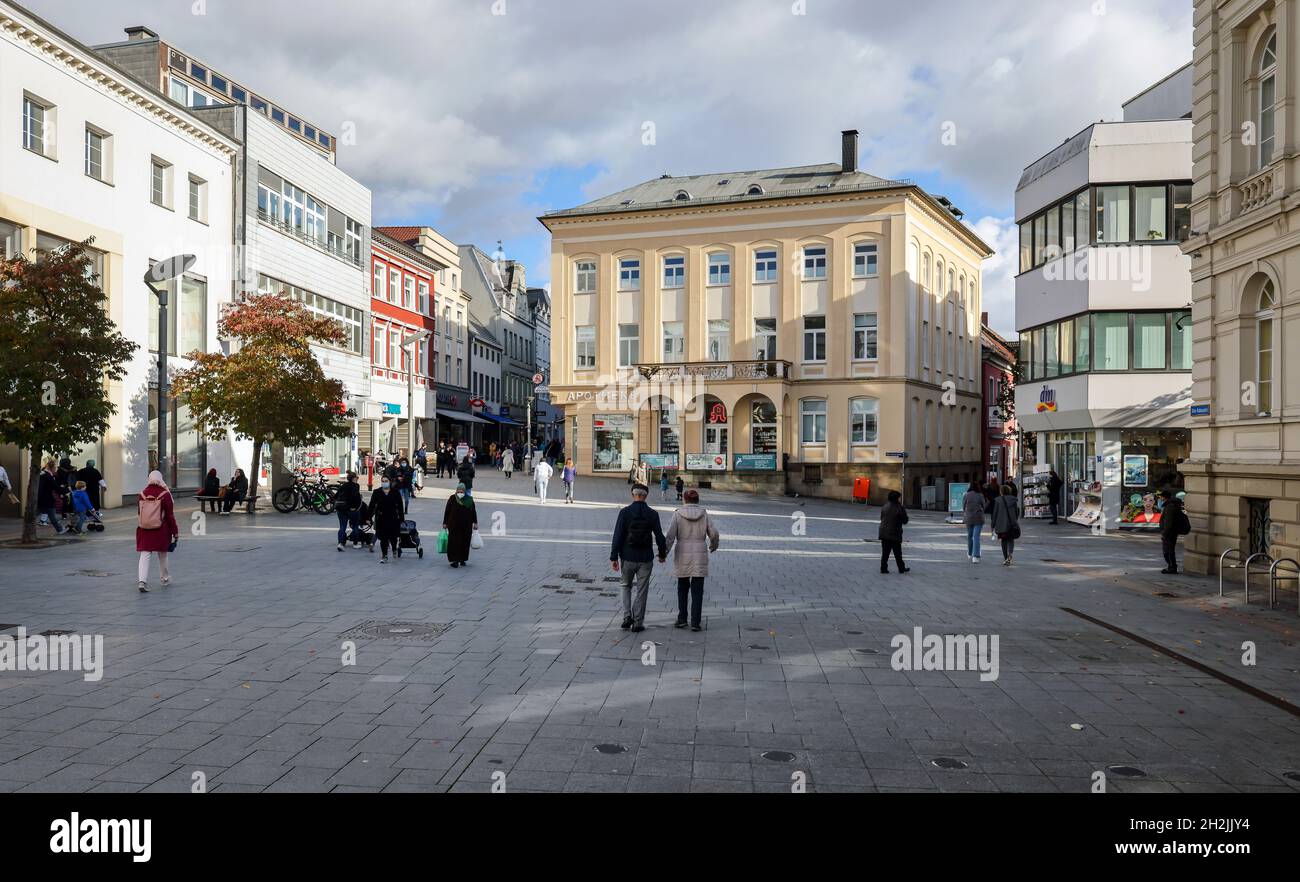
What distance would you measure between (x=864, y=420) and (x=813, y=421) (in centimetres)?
252

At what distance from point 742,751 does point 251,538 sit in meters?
17.2

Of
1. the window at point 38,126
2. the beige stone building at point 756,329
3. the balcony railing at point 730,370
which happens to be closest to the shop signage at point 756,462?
the beige stone building at point 756,329

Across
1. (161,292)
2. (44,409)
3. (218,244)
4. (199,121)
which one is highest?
(199,121)

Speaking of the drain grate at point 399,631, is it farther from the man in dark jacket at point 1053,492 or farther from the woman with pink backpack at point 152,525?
the man in dark jacket at point 1053,492

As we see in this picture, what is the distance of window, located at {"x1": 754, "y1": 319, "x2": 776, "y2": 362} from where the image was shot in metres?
48.1

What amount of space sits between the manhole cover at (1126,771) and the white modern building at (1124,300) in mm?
23451

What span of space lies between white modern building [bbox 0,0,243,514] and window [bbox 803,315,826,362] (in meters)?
27.2

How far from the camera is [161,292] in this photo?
832 inches

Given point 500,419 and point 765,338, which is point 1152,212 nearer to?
point 765,338

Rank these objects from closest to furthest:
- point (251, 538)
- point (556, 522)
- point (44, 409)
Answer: point (44, 409) → point (251, 538) → point (556, 522)

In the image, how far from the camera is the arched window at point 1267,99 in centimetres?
1625

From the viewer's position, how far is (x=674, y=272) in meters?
49.3
